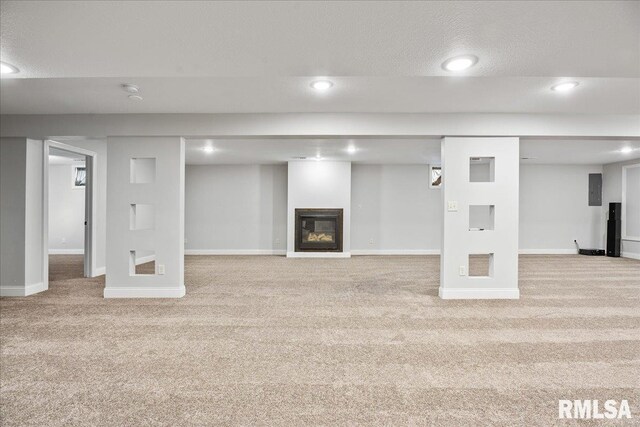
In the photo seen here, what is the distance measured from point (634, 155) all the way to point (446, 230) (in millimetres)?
6547

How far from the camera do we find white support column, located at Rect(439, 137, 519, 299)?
411 cm

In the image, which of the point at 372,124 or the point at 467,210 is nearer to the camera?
the point at 372,124

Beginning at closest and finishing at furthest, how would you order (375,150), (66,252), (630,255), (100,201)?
1. (100,201)
2. (375,150)
3. (630,255)
4. (66,252)

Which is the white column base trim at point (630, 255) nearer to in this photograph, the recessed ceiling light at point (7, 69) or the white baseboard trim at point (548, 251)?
the white baseboard trim at point (548, 251)

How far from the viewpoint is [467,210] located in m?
4.12

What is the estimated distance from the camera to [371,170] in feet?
28.1

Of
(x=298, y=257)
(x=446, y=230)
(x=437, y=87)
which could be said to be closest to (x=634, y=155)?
(x=446, y=230)

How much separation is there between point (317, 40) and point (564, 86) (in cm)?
262

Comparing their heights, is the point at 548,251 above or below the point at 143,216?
below

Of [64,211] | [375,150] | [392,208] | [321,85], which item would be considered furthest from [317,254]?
[64,211]

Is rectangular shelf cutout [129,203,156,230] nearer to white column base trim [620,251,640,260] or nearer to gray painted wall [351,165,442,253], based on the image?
gray painted wall [351,165,442,253]

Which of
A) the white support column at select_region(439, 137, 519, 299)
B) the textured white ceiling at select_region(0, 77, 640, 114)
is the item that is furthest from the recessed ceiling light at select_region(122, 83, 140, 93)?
the white support column at select_region(439, 137, 519, 299)

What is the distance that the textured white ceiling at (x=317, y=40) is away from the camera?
64.6 inches

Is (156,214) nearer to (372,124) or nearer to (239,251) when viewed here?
(372,124)
